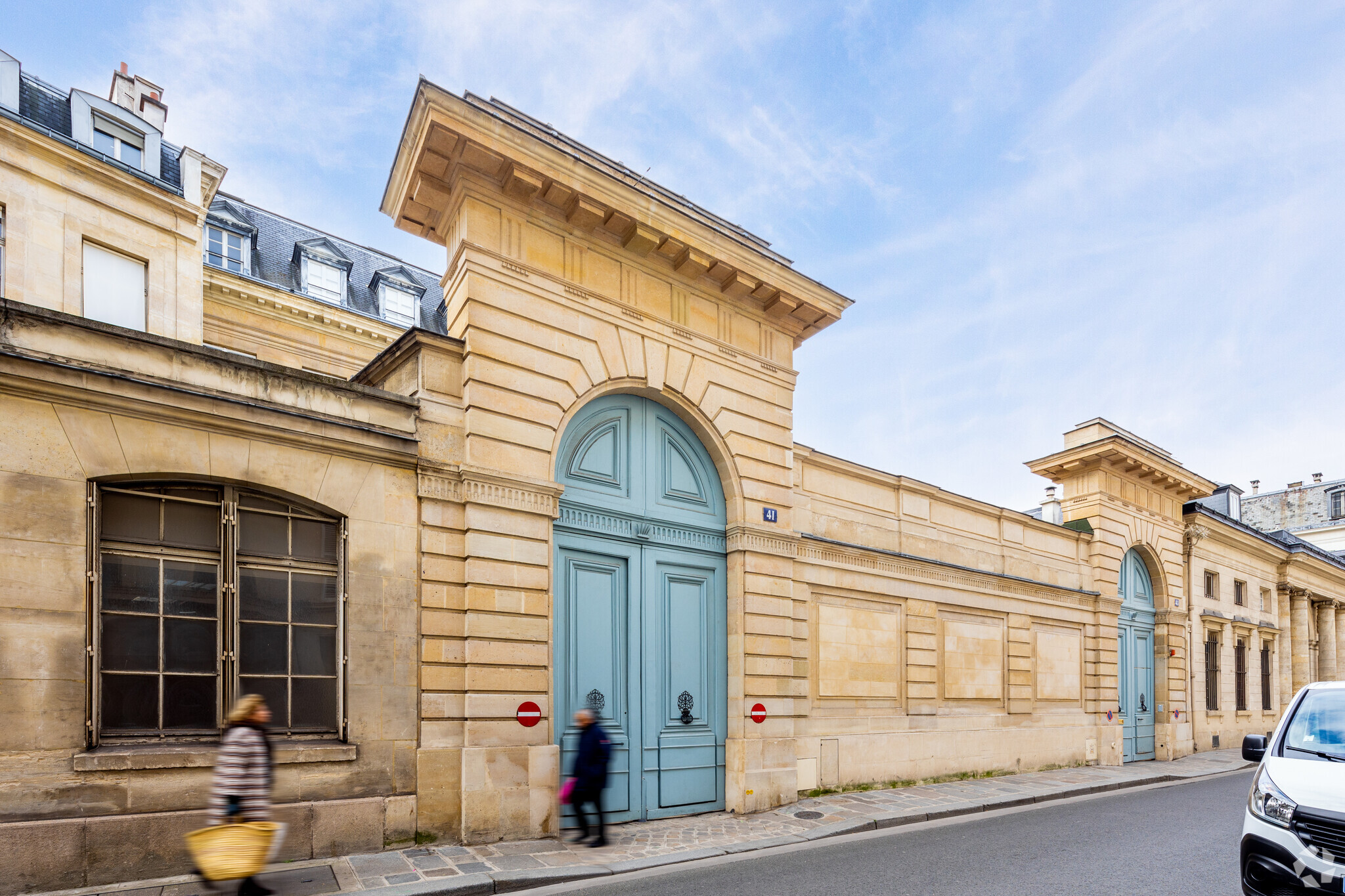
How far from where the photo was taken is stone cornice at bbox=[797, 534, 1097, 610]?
42.2ft

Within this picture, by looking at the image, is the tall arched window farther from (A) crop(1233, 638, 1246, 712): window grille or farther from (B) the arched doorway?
(A) crop(1233, 638, 1246, 712): window grille

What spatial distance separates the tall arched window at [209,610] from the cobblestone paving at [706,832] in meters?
1.45

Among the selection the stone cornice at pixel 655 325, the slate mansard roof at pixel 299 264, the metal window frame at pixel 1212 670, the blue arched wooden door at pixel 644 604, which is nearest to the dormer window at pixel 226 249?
the slate mansard roof at pixel 299 264

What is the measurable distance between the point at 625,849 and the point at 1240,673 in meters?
24.0

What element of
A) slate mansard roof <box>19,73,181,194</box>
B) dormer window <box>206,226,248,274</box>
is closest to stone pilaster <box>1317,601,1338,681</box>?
dormer window <box>206,226,248,274</box>

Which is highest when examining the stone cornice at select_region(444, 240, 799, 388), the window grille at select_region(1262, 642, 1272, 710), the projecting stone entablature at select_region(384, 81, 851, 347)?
the projecting stone entablature at select_region(384, 81, 851, 347)

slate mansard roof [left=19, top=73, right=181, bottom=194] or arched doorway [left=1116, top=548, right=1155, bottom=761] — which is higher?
slate mansard roof [left=19, top=73, right=181, bottom=194]

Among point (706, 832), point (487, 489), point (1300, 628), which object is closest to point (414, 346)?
point (487, 489)

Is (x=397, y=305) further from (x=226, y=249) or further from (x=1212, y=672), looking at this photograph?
(x=1212, y=672)

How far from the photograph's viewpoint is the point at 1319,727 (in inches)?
233

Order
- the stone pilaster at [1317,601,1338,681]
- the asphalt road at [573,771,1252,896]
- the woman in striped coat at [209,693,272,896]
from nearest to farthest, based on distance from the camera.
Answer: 1. the woman in striped coat at [209,693,272,896]
2. the asphalt road at [573,771,1252,896]
3. the stone pilaster at [1317,601,1338,681]

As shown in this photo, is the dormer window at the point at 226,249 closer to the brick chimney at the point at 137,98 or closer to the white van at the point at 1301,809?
the brick chimney at the point at 137,98

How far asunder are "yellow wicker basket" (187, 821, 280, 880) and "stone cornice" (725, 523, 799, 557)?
6.64 meters

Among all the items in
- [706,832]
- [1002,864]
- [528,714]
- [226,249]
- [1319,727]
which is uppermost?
[226,249]
